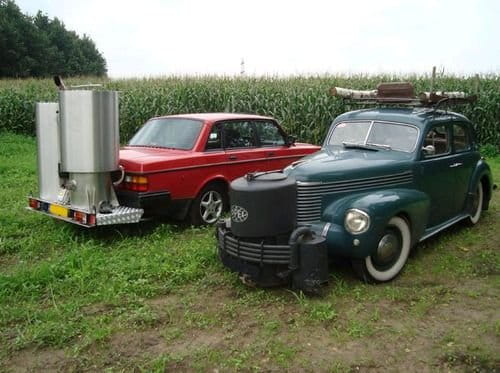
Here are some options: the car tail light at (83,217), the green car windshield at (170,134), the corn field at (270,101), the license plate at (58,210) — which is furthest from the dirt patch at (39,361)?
the corn field at (270,101)

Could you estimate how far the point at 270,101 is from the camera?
1497 centimetres

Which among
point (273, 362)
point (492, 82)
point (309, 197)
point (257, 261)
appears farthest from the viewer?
point (492, 82)

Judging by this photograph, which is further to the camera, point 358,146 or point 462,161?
point 462,161

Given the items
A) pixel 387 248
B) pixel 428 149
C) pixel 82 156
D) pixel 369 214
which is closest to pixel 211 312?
pixel 369 214

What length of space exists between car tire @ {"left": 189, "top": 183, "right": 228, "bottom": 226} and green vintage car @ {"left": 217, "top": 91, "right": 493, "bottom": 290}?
5.56 ft

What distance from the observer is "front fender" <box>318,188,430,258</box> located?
188 inches

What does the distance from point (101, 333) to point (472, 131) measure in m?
5.68

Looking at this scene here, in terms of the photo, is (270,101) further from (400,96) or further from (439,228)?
(439,228)

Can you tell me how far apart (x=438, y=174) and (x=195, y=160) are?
10.1 ft

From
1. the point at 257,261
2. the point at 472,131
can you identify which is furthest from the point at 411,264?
the point at 472,131

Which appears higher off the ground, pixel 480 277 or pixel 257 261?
pixel 257 261

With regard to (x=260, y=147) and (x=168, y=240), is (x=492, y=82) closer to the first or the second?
(x=260, y=147)

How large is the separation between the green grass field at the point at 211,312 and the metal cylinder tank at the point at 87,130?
984 mm

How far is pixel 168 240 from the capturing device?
6316 mm
